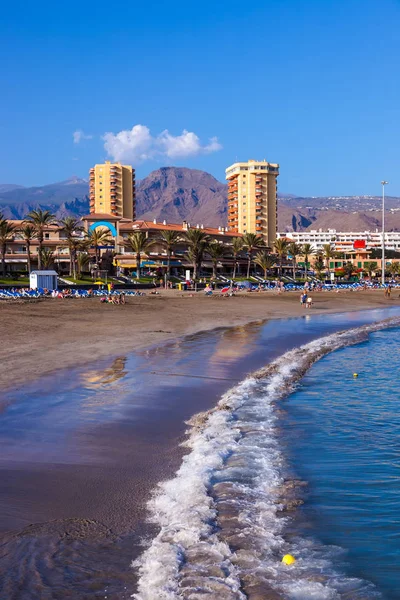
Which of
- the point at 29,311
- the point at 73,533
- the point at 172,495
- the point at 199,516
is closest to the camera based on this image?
the point at 73,533

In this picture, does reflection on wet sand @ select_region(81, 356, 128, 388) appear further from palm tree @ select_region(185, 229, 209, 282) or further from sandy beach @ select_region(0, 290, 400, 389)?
palm tree @ select_region(185, 229, 209, 282)

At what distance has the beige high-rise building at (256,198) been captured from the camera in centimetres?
13562

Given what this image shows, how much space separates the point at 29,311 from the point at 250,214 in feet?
345

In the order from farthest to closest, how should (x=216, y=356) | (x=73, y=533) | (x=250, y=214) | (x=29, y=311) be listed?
1. (x=250, y=214)
2. (x=29, y=311)
3. (x=216, y=356)
4. (x=73, y=533)

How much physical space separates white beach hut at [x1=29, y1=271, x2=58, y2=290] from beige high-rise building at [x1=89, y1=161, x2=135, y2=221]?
92.4 meters

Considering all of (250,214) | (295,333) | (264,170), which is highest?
(264,170)

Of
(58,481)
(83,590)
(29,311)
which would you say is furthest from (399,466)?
(29,311)

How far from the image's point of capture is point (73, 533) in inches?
226

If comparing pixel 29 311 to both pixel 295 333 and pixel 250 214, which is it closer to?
pixel 295 333

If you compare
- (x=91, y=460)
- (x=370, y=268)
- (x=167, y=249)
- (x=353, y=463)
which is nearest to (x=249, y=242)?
(x=167, y=249)

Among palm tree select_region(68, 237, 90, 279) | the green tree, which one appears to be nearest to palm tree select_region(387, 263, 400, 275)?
the green tree

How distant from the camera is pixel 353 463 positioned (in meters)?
8.39

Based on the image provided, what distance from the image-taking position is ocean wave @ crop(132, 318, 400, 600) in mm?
4950

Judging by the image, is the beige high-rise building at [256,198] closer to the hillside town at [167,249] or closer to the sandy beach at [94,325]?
the hillside town at [167,249]
